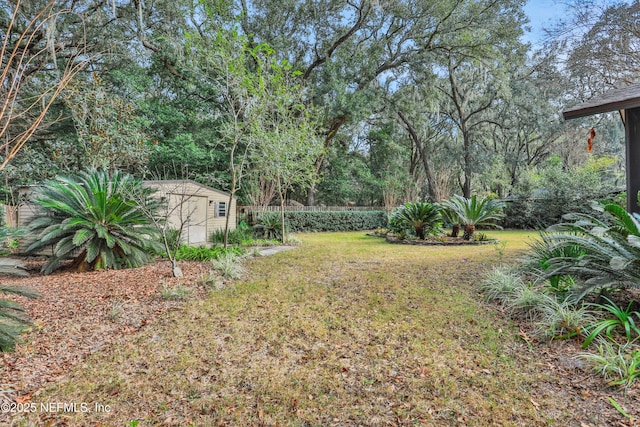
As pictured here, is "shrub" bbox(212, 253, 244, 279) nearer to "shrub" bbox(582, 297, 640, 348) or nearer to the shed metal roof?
"shrub" bbox(582, 297, 640, 348)

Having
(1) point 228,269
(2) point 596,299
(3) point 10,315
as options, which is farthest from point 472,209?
(3) point 10,315

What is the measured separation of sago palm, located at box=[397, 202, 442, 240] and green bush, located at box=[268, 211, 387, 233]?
5.10 meters

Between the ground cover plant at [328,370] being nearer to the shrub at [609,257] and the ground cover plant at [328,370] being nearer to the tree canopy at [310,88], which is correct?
the shrub at [609,257]

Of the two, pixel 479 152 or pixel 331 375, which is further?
pixel 479 152

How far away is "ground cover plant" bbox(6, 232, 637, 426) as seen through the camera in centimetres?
192

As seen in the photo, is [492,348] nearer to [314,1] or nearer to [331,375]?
[331,375]

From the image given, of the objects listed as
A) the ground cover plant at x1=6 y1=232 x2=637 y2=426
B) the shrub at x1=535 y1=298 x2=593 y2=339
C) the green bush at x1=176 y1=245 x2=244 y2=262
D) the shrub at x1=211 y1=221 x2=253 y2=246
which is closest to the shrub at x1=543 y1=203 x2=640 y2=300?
the shrub at x1=535 y1=298 x2=593 y2=339

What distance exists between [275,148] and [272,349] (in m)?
6.27

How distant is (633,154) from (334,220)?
1102cm

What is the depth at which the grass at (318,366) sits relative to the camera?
6.35 ft

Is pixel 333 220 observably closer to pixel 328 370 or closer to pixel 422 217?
pixel 422 217

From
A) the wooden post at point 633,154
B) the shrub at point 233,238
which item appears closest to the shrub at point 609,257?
the wooden post at point 633,154

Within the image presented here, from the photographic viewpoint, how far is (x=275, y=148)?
26.8 ft

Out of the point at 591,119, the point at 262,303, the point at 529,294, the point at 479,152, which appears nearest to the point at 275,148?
the point at 262,303
